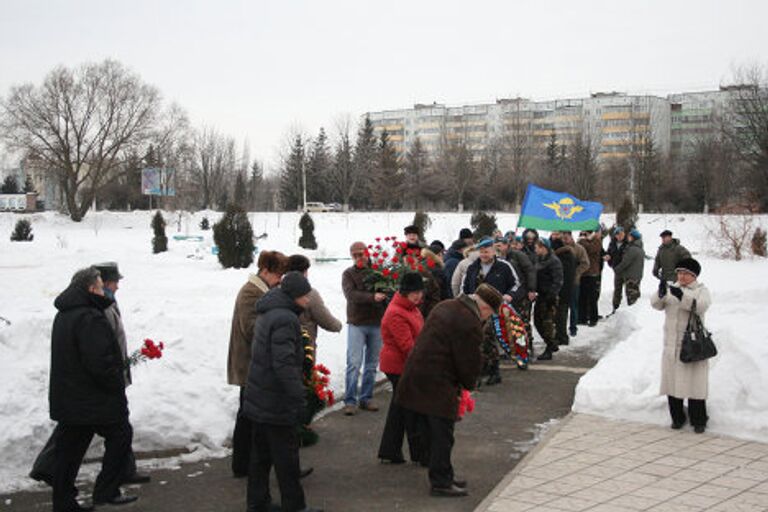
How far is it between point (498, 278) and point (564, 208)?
482 cm

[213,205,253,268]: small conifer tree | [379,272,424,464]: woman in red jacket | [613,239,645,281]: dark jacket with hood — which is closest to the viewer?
[379,272,424,464]: woman in red jacket

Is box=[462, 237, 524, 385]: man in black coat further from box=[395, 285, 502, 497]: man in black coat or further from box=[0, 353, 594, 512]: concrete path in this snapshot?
box=[395, 285, 502, 497]: man in black coat

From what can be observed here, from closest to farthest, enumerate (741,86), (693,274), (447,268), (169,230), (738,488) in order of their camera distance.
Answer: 1. (738,488)
2. (693,274)
3. (447,268)
4. (741,86)
5. (169,230)

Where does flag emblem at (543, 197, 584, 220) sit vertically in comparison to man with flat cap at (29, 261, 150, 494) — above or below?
above

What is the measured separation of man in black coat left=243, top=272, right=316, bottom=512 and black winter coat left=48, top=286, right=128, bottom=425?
1.01m

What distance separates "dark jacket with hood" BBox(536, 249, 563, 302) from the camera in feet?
38.2

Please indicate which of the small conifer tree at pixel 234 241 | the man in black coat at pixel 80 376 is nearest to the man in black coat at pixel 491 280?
the man in black coat at pixel 80 376

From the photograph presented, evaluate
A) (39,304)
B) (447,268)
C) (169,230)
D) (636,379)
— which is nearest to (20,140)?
Result: (169,230)

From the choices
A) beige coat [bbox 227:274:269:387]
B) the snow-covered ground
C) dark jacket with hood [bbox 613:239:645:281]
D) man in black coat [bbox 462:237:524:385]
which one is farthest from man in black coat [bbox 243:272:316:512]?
dark jacket with hood [bbox 613:239:645:281]

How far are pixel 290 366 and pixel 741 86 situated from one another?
45.6 m

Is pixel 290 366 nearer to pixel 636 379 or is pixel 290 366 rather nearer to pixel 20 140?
pixel 636 379

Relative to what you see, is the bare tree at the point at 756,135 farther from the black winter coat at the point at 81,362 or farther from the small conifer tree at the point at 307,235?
the black winter coat at the point at 81,362

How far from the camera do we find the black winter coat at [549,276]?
11.6 meters

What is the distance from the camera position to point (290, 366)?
513cm
